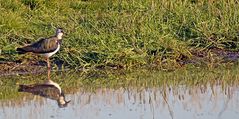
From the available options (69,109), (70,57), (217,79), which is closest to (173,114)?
(69,109)

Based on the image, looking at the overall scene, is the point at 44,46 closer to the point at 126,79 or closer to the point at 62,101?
the point at 126,79

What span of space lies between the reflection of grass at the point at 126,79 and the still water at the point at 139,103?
107mm

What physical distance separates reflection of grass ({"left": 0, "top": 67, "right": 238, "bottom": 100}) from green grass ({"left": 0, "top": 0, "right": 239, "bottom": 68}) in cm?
32

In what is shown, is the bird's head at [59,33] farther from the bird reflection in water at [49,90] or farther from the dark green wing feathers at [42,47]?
the bird reflection in water at [49,90]

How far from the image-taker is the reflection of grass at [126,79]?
33.1ft

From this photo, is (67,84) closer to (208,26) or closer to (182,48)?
(182,48)

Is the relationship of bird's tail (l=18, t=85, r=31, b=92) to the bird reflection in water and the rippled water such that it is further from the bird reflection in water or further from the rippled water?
the rippled water

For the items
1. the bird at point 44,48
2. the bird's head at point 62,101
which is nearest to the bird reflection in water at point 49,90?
the bird's head at point 62,101

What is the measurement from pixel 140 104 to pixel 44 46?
8.33 feet

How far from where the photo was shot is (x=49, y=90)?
32.5 ft

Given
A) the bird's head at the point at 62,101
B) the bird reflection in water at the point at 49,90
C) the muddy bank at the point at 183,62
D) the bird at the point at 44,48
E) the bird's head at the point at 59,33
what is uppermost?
the bird's head at the point at 59,33

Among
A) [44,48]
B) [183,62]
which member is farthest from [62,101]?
[183,62]

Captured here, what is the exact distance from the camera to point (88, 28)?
12320 millimetres

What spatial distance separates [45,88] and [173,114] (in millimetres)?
2188
